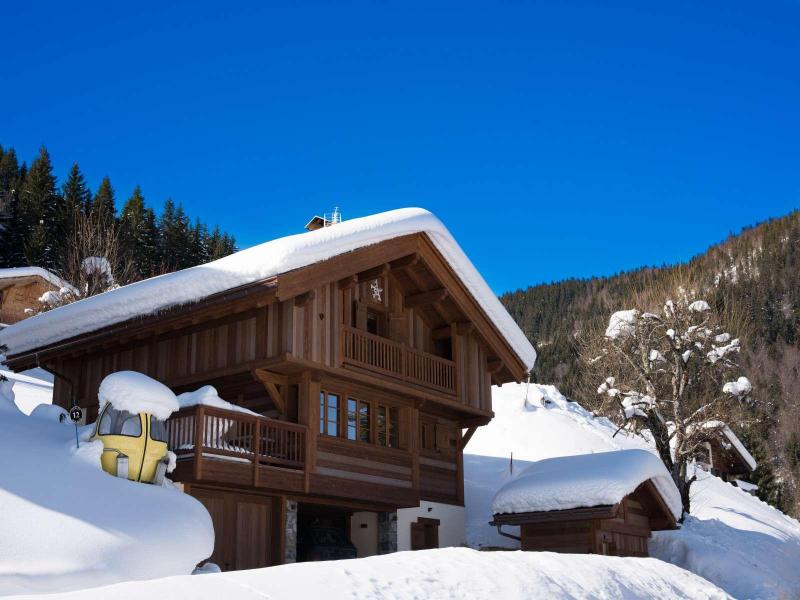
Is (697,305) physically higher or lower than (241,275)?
higher

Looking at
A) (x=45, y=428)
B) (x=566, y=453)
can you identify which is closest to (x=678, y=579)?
(x=45, y=428)

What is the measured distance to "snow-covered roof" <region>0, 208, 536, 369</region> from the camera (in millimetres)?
18234

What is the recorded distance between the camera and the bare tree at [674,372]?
2944cm

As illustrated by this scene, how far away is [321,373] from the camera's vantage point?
19531mm

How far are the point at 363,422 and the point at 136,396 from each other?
279 inches

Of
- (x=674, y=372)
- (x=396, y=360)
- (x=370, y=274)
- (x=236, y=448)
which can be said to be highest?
(x=370, y=274)

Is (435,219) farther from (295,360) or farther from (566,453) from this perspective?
(566,453)

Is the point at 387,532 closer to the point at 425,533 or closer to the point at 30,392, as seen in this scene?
the point at 425,533

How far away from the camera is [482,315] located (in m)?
24.0

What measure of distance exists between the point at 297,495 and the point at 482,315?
7.30m

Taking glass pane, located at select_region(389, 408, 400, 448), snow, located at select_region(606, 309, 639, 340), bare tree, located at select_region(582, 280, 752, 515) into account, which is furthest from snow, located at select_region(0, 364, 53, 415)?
snow, located at select_region(606, 309, 639, 340)

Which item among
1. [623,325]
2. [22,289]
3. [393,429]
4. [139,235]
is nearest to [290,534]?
[393,429]

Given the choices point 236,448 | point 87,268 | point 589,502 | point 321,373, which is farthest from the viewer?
point 87,268

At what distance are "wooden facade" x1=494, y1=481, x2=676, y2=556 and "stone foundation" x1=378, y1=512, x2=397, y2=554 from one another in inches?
102
